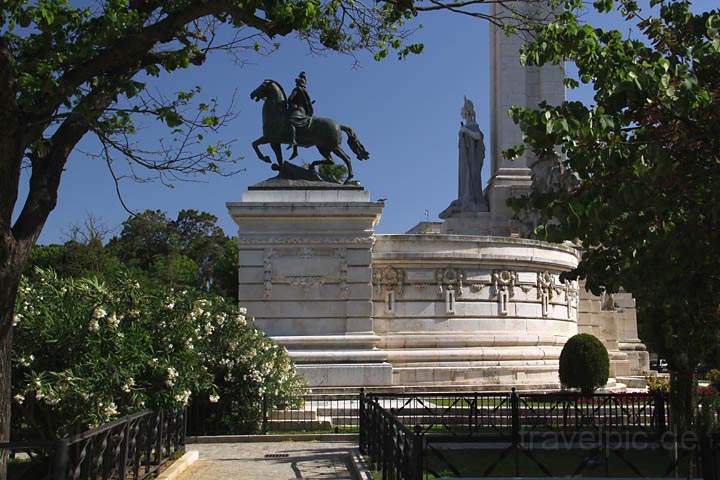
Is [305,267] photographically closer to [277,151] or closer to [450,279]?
[277,151]

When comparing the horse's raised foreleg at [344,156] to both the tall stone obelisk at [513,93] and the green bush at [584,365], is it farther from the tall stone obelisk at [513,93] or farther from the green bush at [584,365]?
the tall stone obelisk at [513,93]

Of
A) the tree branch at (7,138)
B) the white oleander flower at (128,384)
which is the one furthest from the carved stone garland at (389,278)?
the tree branch at (7,138)

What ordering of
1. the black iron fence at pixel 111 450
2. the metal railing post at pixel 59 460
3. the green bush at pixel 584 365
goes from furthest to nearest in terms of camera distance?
the green bush at pixel 584 365, the black iron fence at pixel 111 450, the metal railing post at pixel 59 460

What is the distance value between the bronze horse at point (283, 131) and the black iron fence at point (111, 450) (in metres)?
10.4

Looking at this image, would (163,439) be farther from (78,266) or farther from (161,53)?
(78,266)

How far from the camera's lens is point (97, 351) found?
10945 mm

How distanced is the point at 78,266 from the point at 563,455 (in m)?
37.5

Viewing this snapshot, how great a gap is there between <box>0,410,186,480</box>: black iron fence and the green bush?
11.9 meters

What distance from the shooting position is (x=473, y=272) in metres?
23.6

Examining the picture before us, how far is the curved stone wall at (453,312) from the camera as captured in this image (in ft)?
74.4

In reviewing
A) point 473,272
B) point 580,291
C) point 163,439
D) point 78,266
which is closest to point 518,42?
point 580,291

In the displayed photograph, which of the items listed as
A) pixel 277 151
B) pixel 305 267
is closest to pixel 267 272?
pixel 305 267

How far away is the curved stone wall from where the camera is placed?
2267 cm

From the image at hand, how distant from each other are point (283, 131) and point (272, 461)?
1090 cm
